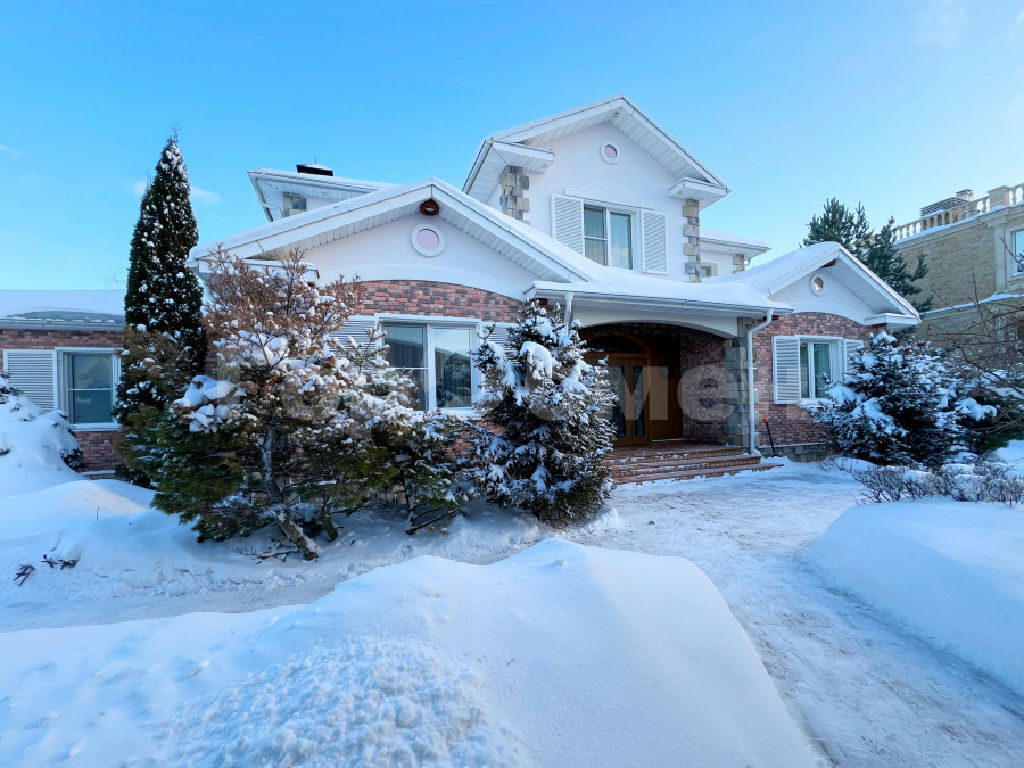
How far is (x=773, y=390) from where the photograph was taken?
11.2 m

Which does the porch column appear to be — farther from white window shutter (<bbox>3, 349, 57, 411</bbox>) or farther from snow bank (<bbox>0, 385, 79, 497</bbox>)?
white window shutter (<bbox>3, 349, 57, 411</bbox>)

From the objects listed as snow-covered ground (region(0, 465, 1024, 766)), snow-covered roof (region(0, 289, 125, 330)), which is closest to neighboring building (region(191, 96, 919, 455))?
snow-covered roof (region(0, 289, 125, 330))

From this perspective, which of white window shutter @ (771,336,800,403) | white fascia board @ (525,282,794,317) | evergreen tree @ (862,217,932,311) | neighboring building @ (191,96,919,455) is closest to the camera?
neighboring building @ (191,96,919,455)

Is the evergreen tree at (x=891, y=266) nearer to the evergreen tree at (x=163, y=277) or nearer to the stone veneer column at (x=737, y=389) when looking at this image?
the stone veneer column at (x=737, y=389)

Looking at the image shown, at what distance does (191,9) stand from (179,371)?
685cm

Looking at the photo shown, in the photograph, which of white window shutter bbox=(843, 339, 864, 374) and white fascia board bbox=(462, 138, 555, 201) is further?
white window shutter bbox=(843, 339, 864, 374)

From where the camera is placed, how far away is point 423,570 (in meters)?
3.21

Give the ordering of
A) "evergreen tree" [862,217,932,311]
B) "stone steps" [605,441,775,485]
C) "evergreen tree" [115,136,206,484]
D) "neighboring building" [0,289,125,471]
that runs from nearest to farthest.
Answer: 1. "evergreen tree" [115,136,206,484]
2. "stone steps" [605,441,775,485]
3. "neighboring building" [0,289,125,471]
4. "evergreen tree" [862,217,932,311]

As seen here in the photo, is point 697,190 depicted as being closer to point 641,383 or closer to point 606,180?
point 606,180

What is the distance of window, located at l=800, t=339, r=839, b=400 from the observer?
38.9 ft

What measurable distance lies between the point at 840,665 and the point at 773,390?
9375 mm

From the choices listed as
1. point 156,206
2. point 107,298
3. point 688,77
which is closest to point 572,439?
point 156,206

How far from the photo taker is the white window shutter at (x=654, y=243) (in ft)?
41.0

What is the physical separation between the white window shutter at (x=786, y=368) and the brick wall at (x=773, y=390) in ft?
0.39
